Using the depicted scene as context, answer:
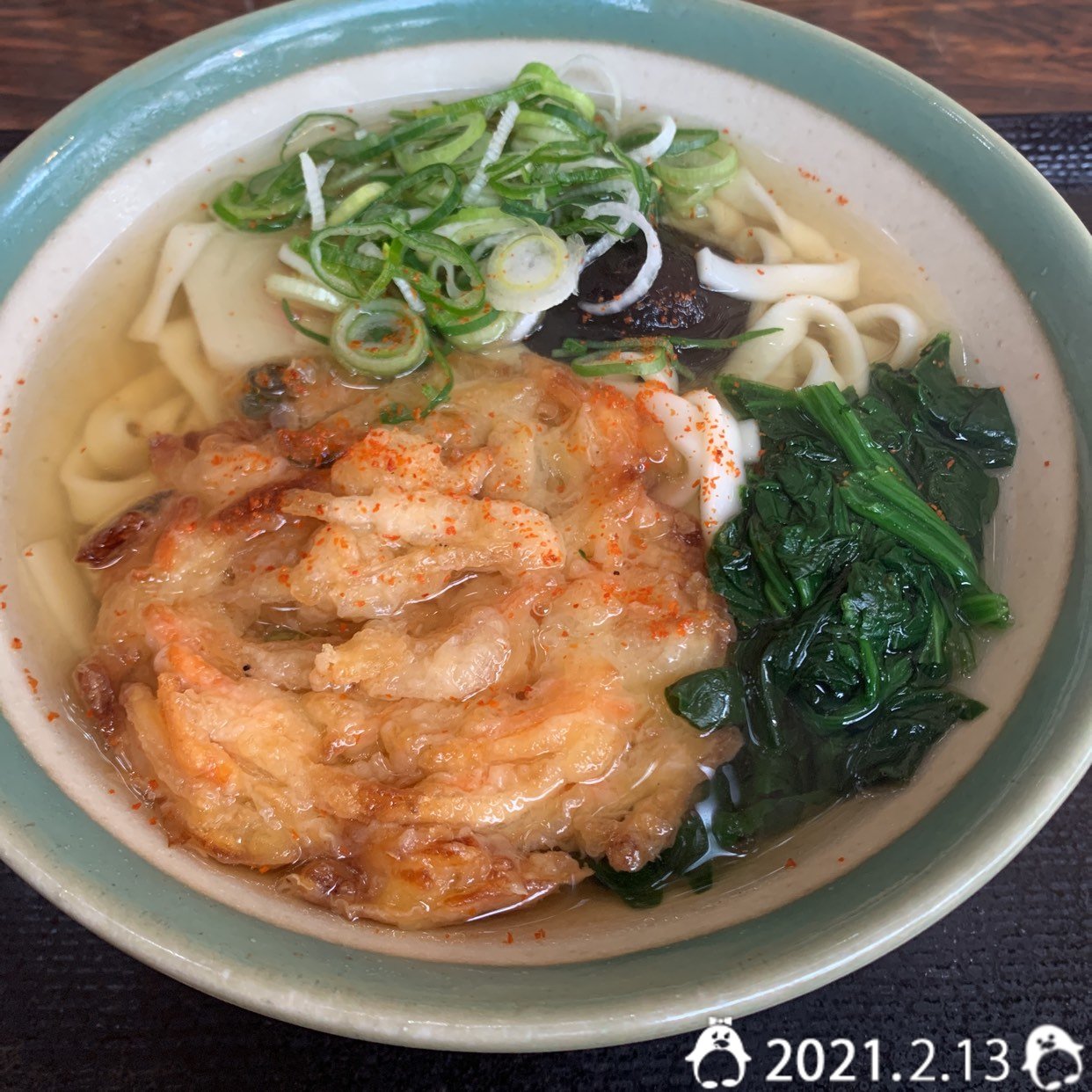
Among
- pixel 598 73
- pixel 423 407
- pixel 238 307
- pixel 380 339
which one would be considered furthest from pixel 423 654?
pixel 598 73

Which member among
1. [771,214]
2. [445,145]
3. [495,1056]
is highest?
[445,145]

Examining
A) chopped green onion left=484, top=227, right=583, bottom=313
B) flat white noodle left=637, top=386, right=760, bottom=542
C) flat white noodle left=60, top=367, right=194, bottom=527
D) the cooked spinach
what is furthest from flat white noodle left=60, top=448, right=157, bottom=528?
the cooked spinach

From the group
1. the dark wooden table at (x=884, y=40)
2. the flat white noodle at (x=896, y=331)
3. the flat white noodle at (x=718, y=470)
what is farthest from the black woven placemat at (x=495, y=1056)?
the dark wooden table at (x=884, y=40)

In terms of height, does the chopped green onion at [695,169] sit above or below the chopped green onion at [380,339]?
above

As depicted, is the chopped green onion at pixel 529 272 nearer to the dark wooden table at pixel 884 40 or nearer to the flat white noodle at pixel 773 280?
the flat white noodle at pixel 773 280

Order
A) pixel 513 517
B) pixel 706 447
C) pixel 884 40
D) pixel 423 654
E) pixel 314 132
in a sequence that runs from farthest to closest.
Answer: pixel 884 40 → pixel 314 132 → pixel 706 447 → pixel 513 517 → pixel 423 654

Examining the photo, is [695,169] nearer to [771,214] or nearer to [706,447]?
[771,214]

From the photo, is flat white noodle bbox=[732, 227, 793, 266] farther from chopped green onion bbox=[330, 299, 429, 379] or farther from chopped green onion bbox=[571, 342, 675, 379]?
chopped green onion bbox=[330, 299, 429, 379]

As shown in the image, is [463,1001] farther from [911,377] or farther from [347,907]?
[911,377]
